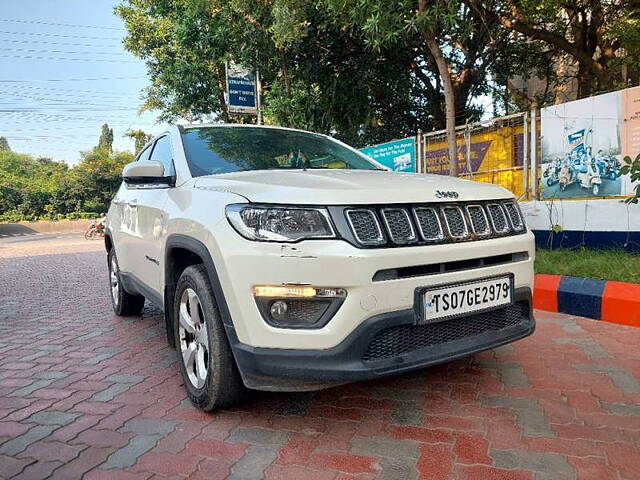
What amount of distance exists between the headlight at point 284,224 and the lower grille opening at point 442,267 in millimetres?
281

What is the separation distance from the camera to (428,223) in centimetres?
226

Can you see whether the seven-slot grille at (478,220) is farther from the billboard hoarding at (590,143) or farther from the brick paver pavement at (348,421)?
the billboard hoarding at (590,143)

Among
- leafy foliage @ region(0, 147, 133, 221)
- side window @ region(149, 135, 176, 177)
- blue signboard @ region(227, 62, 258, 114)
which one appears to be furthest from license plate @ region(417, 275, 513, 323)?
leafy foliage @ region(0, 147, 133, 221)

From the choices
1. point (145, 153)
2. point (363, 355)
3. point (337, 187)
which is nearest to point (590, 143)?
point (337, 187)

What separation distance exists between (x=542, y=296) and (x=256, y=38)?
7483 millimetres

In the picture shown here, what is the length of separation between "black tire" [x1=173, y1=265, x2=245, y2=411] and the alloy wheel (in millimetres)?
17

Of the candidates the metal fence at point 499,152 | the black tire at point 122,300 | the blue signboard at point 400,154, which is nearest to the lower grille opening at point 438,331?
the black tire at point 122,300

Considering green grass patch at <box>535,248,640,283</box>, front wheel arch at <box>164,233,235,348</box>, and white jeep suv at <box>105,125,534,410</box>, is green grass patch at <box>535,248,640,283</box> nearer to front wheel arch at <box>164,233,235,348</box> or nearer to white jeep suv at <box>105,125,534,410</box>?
white jeep suv at <box>105,125,534,410</box>

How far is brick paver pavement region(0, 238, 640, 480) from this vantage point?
2018 mm

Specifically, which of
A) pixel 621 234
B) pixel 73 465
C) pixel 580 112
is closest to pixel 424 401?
pixel 73 465

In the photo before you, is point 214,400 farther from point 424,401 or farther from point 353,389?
point 424,401

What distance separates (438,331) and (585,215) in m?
4.25

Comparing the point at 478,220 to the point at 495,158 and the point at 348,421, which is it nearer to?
the point at 348,421

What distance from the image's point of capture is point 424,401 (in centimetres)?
260
